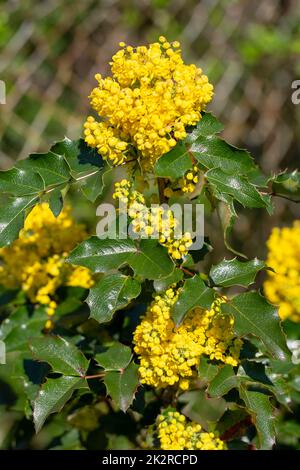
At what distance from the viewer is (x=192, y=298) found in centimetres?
122

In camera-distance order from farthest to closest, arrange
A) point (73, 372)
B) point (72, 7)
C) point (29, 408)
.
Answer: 1. point (72, 7)
2. point (29, 408)
3. point (73, 372)

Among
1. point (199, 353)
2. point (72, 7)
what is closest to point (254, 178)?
point (199, 353)

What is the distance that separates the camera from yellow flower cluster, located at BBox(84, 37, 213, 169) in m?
1.22

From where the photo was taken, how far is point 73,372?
1.37m

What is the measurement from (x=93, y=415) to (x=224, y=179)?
0.81 m

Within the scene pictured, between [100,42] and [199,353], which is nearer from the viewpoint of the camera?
[199,353]

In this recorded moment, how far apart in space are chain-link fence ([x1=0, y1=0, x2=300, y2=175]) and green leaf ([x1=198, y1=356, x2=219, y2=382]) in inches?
120

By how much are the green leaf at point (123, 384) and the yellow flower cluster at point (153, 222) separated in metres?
0.25

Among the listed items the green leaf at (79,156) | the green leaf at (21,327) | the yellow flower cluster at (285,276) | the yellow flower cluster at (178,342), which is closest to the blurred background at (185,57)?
the yellow flower cluster at (285,276)

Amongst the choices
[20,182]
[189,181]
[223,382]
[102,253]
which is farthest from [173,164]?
[223,382]

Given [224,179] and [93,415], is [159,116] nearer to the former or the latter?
[224,179]

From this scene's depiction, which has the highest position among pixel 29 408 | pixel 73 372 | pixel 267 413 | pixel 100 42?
pixel 267 413

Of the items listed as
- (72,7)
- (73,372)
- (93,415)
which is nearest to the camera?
(73,372)

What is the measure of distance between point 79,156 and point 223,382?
1.80ft
